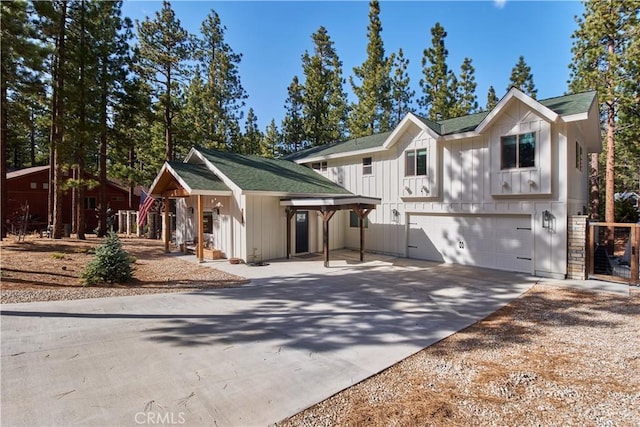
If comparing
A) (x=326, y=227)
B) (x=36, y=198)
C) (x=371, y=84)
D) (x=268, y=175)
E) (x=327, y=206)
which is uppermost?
(x=371, y=84)

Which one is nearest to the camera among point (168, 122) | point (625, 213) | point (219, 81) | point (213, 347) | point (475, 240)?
point (213, 347)

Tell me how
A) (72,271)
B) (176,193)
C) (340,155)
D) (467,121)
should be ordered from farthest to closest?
(340,155), (176,193), (467,121), (72,271)

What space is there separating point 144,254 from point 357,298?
35.9 feet

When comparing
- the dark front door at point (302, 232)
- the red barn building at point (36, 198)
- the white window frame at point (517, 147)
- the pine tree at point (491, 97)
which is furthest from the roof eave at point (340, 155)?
the pine tree at point (491, 97)

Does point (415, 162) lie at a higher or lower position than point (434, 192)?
higher

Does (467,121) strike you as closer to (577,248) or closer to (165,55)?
(577,248)

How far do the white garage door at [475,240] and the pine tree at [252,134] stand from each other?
2057cm

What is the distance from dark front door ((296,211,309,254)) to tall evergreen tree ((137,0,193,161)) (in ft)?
40.6

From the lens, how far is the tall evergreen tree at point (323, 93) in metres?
30.1

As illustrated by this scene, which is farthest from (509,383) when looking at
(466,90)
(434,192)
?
(466,90)

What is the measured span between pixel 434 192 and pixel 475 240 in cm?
242

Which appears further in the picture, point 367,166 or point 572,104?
point 367,166

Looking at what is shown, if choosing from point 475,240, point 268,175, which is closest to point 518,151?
point 475,240

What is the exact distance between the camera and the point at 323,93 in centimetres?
3053
